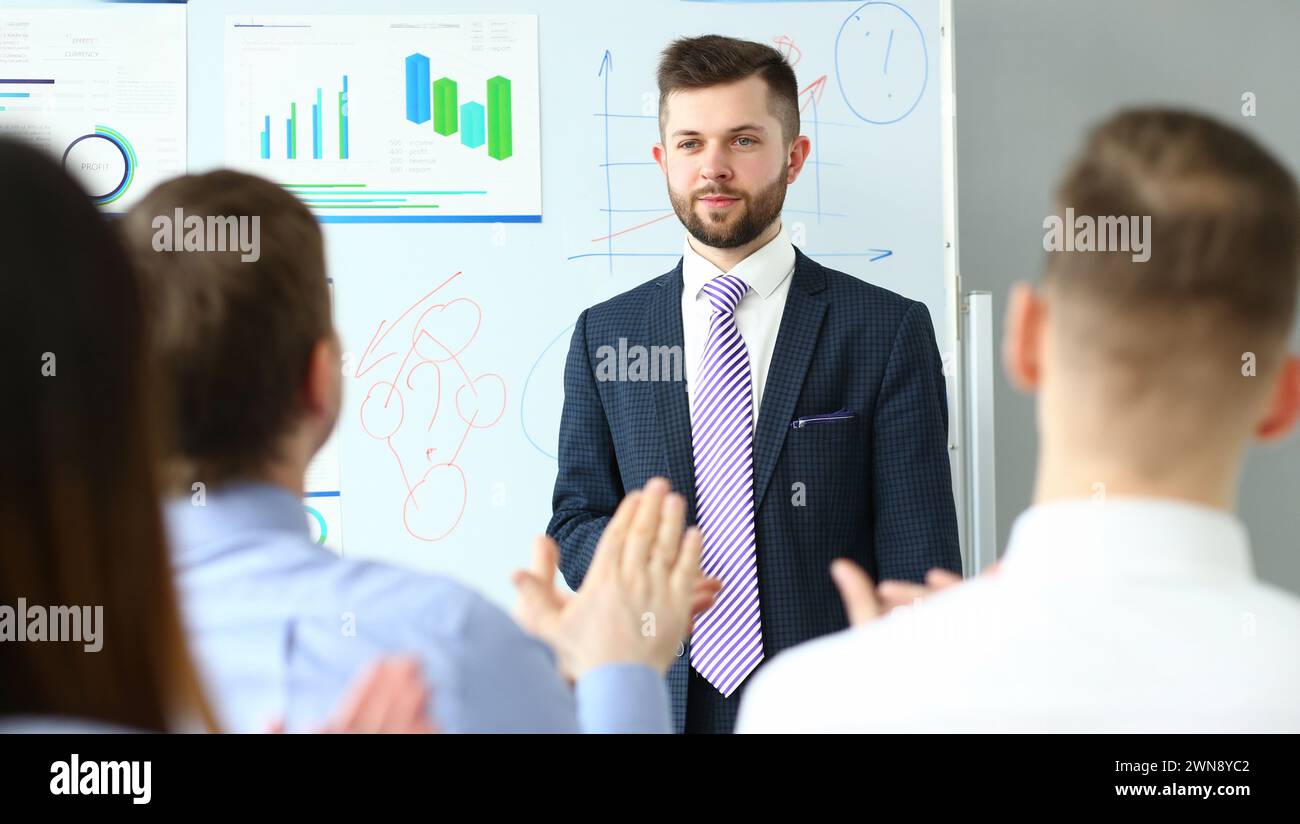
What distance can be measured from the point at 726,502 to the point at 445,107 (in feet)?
4.27

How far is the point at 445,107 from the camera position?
9.09ft

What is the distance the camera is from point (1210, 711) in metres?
0.67

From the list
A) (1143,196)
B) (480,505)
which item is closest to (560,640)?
(1143,196)

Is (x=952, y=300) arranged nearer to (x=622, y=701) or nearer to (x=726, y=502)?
(x=726, y=502)

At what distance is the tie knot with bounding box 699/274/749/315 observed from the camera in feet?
7.05

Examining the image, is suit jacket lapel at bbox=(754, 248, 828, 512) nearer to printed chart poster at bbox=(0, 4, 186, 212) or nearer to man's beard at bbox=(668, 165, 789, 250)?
man's beard at bbox=(668, 165, 789, 250)

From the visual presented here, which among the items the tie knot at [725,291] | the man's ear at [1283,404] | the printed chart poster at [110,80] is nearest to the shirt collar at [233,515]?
the man's ear at [1283,404]

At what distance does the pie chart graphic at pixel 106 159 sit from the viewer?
9.07ft

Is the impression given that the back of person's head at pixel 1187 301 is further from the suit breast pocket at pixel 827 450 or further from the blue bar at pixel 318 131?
the blue bar at pixel 318 131

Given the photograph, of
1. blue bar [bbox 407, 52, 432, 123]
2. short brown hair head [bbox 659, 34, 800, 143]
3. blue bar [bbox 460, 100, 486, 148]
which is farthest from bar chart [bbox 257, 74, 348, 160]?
short brown hair head [bbox 659, 34, 800, 143]

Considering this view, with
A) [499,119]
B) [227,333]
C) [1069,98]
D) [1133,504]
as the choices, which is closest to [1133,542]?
[1133,504]

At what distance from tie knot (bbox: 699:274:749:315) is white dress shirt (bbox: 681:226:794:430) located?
0.01m

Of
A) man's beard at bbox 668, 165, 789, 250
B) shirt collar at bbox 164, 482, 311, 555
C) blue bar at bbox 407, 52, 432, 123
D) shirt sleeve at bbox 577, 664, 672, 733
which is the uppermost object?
blue bar at bbox 407, 52, 432, 123
